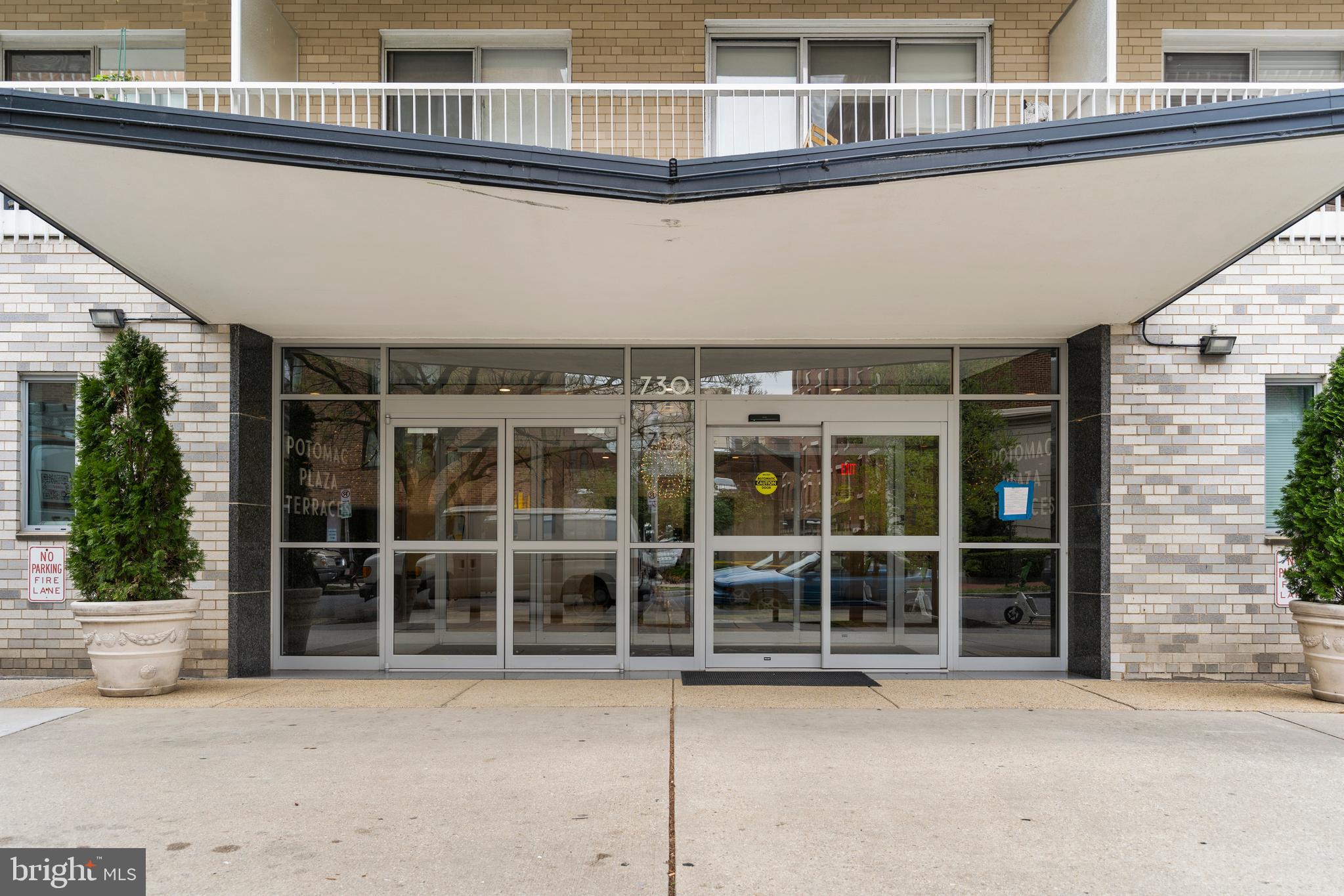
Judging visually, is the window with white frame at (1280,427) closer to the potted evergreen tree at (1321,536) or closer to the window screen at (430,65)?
the potted evergreen tree at (1321,536)

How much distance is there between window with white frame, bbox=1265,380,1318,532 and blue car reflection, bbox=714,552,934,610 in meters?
3.26

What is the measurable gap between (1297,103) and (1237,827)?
3776 millimetres

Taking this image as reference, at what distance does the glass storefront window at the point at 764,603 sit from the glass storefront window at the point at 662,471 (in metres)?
0.51

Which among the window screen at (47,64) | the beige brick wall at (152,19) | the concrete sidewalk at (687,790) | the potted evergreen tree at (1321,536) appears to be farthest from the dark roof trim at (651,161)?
the window screen at (47,64)

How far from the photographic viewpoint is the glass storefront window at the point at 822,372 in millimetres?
9031

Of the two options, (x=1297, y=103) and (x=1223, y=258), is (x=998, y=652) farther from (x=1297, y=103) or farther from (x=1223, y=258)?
(x=1297, y=103)

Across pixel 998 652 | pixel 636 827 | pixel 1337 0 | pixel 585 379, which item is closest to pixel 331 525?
pixel 585 379

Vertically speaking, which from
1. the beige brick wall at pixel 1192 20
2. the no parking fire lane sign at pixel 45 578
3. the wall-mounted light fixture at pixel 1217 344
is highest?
the beige brick wall at pixel 1192 20

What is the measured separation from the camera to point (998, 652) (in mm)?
8898

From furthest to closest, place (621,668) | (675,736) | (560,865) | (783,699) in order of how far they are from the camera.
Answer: (621,668) < (783,699) < (675,736) < (560,865)

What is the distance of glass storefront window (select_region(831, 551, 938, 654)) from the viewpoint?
891 cm

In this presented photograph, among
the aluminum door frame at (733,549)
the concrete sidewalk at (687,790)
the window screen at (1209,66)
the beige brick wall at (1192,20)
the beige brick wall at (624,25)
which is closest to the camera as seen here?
the concrete sidewalk at (687,790)

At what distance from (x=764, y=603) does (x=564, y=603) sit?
1.84 metres

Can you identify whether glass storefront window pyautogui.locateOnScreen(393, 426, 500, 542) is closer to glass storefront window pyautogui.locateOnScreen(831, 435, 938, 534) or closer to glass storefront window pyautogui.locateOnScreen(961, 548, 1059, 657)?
glass storefront window pyautogui.locateOnScreen(831, 435, 938, 534)
